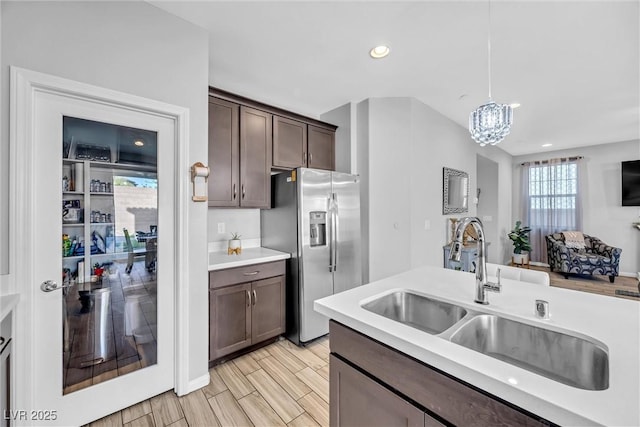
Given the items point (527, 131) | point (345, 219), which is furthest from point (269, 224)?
point (527, 131)

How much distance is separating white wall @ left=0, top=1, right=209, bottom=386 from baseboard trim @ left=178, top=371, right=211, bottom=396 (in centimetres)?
3

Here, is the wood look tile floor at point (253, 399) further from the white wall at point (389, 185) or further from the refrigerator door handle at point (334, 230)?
the white wall at point (389, 185)

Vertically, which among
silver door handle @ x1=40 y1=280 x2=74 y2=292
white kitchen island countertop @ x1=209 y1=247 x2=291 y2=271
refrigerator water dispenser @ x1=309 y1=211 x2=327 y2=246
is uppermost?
refrigerator water dispenser @ x1=309 y1=211 x2=327 y2=246

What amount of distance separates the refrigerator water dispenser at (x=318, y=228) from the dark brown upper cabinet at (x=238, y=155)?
560mm

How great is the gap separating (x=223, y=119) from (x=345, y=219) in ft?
5.31

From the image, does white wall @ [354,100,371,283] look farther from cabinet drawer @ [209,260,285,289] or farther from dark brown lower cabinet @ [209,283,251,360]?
dark brown lower cabinet @ [209,283,251,360]

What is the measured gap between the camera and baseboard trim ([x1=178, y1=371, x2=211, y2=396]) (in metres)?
1.89

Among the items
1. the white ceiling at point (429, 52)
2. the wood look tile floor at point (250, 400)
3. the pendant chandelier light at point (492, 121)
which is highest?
the white ceiling at point (429, 52)

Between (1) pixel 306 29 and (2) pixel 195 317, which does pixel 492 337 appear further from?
(1) pixel 306 29

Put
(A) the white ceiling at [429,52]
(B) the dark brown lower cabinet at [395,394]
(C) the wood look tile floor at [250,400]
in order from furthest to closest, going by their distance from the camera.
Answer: (A) the white ceiling at [429,52] < (C) the wood look tile floor at [250,400] < (B) the dark brown lower cabinet at [395,394]

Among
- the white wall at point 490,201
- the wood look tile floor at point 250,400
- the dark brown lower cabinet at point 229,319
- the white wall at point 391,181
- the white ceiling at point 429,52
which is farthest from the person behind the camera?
the white wall at point 490,201

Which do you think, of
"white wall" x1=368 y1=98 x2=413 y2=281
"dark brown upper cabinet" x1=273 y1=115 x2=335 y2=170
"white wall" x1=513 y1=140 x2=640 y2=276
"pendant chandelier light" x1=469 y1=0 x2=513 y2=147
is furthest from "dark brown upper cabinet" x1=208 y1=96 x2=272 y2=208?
"white wall" x1=513 y1=140 x2=640 y2=276

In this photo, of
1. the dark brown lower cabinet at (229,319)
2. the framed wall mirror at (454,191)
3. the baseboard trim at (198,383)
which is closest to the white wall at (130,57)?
the baseboard trim at (198,383)

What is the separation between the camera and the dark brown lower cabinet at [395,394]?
2.33 ft
